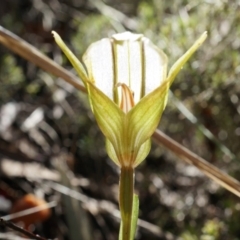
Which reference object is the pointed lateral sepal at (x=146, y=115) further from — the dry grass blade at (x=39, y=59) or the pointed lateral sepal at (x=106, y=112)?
the dry grass blade at (x=39, y=59)

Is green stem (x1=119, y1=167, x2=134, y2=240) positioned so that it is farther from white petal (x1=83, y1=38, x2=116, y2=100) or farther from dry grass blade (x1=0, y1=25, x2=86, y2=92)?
dry grass blade (x1=0, y1=25, x2=86, y2=92)

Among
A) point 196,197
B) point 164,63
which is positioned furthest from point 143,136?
point 196,197

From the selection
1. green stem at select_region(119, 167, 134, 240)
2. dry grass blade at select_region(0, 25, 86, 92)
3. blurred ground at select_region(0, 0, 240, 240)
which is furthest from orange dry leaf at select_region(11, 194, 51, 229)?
green stem at select_region(119, 167, 134, 240)

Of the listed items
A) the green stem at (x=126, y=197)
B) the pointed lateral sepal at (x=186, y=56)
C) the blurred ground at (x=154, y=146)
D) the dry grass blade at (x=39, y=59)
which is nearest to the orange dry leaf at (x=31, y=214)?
the blurred ground at (x=154, y=146)

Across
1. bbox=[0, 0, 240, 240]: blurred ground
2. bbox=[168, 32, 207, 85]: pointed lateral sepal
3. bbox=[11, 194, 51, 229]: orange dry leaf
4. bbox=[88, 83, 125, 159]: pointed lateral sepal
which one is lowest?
bbox=[88, 83, 125, 159]: pointed lateral sepal

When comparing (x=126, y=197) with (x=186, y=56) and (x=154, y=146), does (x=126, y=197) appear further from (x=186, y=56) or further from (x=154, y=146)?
(x=154, y=146)
